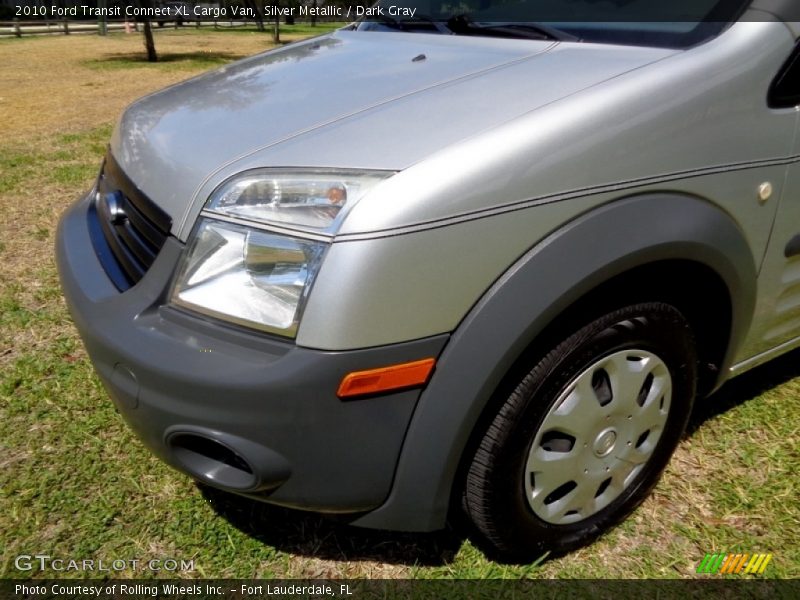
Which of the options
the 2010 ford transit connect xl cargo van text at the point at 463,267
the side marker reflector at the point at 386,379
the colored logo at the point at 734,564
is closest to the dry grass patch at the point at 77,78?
the 2010 ford transit connect xl cargo van text at the point at 463,267

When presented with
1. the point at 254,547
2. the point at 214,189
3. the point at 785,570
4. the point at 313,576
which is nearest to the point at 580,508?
the point at 785,570

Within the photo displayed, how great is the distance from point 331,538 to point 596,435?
2.73ft

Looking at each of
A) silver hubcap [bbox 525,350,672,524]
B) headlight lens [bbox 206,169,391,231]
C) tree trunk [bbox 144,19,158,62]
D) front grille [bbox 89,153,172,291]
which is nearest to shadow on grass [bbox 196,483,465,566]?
silver hubcap [bbox 525,350,672,524]

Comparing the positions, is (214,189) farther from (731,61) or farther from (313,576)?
(731,61)

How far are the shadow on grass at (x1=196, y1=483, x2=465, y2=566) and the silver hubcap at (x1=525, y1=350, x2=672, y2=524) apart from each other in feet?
1.17

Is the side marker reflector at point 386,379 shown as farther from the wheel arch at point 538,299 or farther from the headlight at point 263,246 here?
the headlight at point 263,246

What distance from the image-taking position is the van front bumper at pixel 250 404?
1362mm

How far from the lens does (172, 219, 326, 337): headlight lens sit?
1370 mm

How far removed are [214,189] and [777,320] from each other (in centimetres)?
166

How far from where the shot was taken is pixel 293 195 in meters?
1.42

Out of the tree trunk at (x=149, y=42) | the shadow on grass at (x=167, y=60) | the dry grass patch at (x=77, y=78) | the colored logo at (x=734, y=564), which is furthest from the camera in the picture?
the tree trunk at (x=149, y=42)

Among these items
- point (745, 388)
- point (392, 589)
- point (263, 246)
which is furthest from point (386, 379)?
point (745, 388)

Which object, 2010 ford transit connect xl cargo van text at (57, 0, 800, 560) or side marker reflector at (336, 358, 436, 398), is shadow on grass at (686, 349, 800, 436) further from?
side marker reflector at (336, 358, 436, 398)

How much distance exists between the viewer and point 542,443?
66.0 inches
